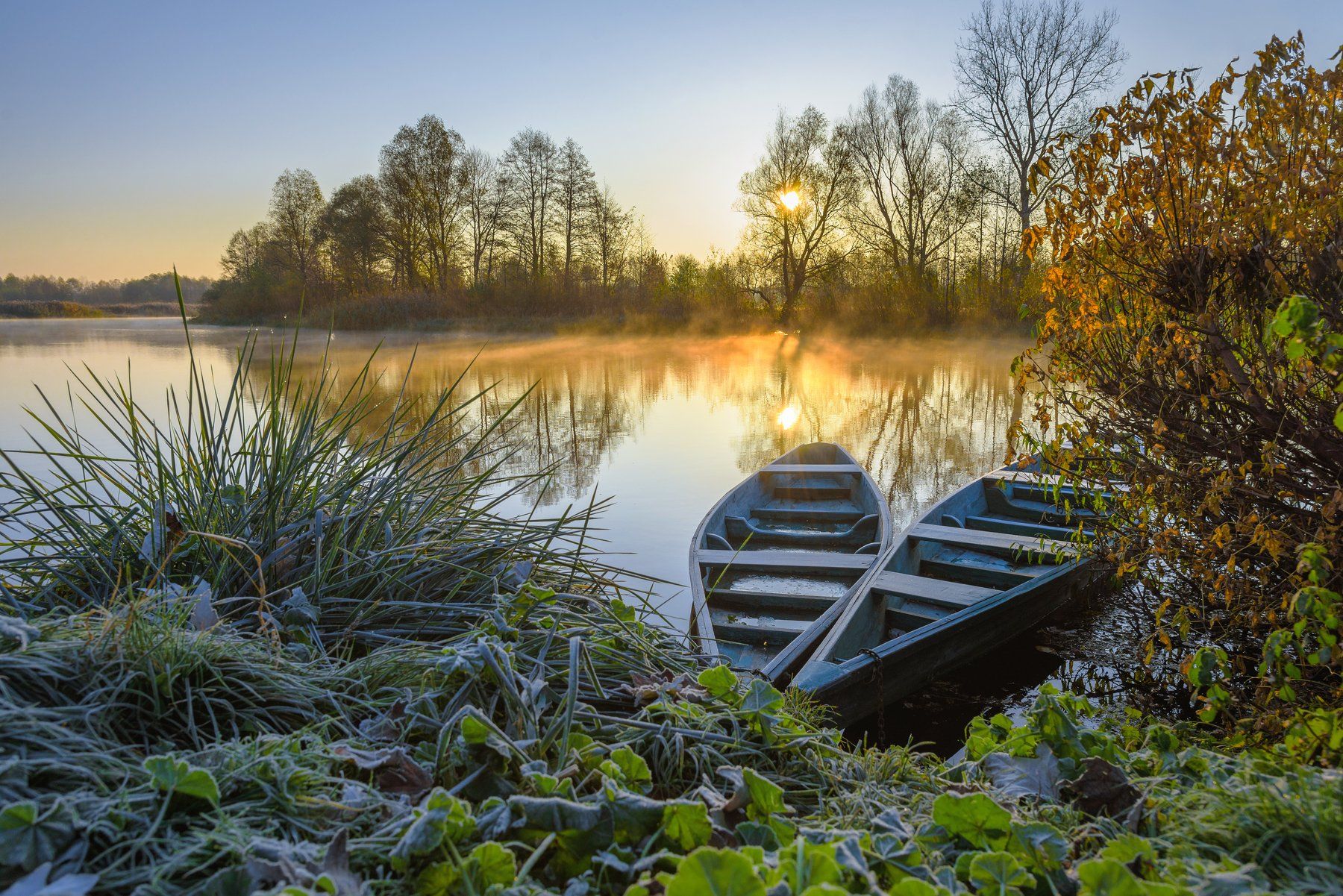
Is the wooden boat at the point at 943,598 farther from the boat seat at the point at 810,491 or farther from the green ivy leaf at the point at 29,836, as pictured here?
the green ivy leaf at the point at 29,836

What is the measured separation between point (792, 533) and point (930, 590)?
1.73 m

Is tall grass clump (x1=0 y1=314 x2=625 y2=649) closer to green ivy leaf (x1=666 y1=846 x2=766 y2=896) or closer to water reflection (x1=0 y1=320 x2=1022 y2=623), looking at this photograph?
water reflection (x1=0 y1=320 x2=1022 y2=623)

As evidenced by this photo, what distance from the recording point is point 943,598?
14.7 ft

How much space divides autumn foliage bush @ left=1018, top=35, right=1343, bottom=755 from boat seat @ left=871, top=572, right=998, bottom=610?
3.45 ft

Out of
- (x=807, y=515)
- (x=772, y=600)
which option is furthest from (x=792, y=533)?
(x=772, y=600)

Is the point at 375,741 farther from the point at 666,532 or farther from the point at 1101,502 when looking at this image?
the point at 666,532

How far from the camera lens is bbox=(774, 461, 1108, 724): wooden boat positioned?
3580 millimetres

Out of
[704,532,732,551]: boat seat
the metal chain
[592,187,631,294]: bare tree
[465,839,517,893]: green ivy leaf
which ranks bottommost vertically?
the metal chain

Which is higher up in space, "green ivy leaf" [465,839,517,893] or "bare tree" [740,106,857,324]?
"bare tree" [740,106,857,324]

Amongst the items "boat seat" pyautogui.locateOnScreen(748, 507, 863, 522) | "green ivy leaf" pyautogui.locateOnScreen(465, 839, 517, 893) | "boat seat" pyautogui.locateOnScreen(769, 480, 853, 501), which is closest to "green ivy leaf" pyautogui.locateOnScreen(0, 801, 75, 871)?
"green ivy leaf" pyautogui.locateOnScreen(465, 839, 517, 893)

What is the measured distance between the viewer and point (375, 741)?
1.55 m

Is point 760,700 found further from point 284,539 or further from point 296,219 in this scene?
point 296,219

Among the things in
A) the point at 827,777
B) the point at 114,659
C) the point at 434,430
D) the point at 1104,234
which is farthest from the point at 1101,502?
the point at 114,659

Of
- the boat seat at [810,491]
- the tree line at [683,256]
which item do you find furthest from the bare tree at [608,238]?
the boat seat at [810,491]
